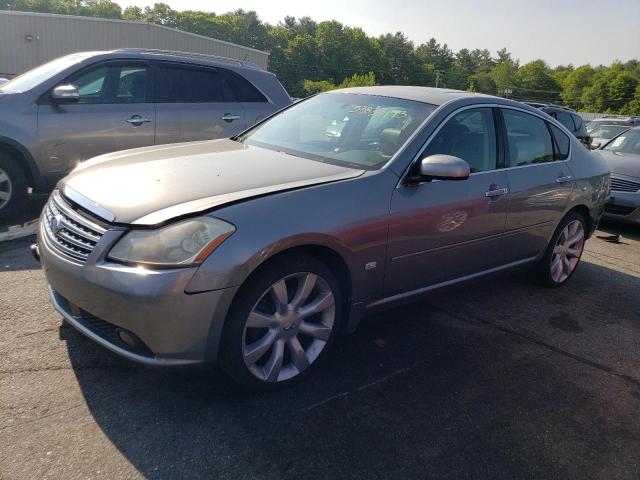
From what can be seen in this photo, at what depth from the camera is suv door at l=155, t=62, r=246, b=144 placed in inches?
247

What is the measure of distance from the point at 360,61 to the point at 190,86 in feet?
385

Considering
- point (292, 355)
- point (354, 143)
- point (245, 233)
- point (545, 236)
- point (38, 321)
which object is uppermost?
point (354, 143)

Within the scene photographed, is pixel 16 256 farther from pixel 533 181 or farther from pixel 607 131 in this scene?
pixel 607 131

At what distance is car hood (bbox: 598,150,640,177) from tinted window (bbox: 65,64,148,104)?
22.3ft

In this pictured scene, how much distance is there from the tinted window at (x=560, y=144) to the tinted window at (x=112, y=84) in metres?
4.38

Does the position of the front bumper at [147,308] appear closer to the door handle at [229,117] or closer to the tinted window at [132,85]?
the tinted window at [132,85]

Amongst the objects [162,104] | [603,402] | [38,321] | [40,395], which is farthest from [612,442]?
[162,104]

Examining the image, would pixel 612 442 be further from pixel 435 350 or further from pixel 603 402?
pixel 435 350

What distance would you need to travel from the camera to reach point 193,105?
Answer: 6488 mm

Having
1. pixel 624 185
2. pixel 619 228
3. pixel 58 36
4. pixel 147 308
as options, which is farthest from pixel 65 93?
pixel 58 36

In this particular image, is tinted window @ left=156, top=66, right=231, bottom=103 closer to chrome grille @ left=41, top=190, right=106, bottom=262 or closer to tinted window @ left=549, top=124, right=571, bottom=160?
chrome grille @ left=41, top=190, right=106, bottom=262

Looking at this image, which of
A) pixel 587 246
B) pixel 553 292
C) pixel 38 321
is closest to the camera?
pixel 38 321

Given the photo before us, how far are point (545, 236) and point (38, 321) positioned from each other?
3.96 metres

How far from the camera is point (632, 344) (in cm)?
401
